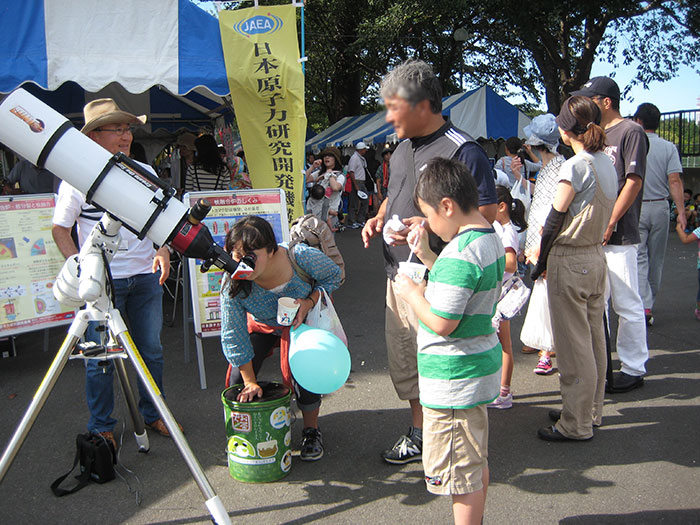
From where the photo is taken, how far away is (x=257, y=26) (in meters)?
5.44

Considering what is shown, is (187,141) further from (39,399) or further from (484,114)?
(484,114)

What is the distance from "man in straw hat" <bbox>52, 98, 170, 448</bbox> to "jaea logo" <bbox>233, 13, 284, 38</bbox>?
2.39 m

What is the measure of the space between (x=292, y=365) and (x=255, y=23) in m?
3.95

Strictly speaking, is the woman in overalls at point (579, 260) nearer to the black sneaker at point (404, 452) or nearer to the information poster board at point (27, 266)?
the black sneaker at point (404, 452)

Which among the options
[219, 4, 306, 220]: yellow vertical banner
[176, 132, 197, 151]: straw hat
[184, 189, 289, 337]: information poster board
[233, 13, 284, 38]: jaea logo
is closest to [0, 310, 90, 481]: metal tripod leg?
[184, 189, 289, 337]: information poster board

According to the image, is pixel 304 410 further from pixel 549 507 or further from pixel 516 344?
pixel 516 344

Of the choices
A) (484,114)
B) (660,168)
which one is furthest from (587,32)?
(660,168)

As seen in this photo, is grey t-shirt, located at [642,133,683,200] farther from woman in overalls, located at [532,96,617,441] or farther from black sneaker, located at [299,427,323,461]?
black sneaker, located at [299,427,323,461]

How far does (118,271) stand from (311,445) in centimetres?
151

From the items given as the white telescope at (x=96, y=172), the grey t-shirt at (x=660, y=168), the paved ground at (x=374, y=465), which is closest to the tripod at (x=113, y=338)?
the white telescope at (x=96, y=172)

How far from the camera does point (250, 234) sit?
2.83m

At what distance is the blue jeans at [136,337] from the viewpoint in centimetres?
323

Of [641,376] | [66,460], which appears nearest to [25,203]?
[66,460]

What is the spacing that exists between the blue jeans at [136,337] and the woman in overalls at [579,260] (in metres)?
2.35
